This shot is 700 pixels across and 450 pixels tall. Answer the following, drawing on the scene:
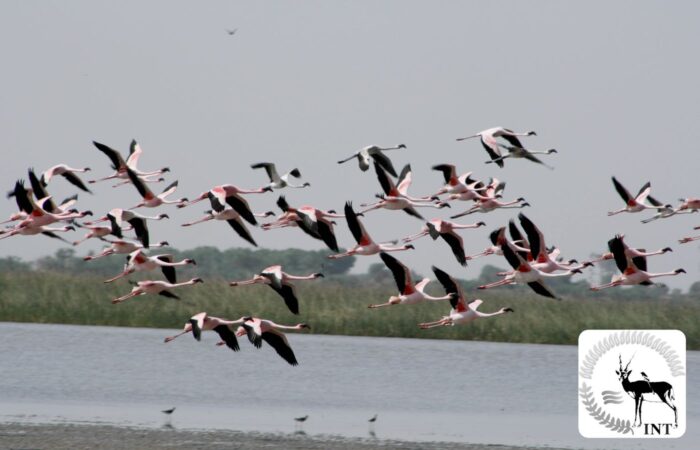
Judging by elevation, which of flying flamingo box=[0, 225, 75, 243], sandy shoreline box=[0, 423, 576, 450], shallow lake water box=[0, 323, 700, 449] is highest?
flying flamingo box=[0, 225, 75, 243]

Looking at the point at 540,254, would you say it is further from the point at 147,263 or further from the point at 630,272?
the point at 147,263

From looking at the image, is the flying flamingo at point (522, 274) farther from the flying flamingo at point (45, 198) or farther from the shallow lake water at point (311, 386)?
the flying flamingo at point (45, 198)

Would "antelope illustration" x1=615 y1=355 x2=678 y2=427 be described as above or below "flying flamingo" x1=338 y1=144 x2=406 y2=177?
below

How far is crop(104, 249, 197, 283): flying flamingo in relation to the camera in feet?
67.6

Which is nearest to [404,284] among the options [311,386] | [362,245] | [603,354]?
[362,245]

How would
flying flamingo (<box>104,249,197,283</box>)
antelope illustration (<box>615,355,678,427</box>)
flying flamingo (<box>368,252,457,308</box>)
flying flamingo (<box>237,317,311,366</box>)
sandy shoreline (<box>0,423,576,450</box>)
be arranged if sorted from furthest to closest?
1. antelope illustration (<box>615,355,678,427</box>)
2. flying flamingo (<box>104,249,197,283</box>)
3. flying flamingo (<box>368,252,457,308</box>)
4. flying flamingo (<box>237,317,311,366</box>)
5. sandy shoreline (<box>0,423,576,450</box>)

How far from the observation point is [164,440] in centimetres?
1888

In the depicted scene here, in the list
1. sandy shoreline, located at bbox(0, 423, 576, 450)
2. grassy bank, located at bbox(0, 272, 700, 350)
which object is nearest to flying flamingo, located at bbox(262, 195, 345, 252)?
sandy shoreline, located at bbox(0, 423, 576, 450)

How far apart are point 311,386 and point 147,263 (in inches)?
275

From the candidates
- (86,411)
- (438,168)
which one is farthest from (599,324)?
(86,411)

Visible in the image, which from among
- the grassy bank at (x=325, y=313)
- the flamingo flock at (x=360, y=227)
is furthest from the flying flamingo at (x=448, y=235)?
the grassy bank at (x=325, y=313)

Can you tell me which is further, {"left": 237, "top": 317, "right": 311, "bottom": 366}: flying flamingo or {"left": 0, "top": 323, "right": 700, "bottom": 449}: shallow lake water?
{"left": 0, "top": 323, "right": 700, "bottom": 449}: shallow lake water

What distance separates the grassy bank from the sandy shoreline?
12650 mm

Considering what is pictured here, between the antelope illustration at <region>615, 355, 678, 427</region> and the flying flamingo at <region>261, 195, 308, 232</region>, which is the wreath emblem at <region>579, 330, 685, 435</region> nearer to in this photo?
the antelope illustration at <region>615, 355, 678, 427</region>
